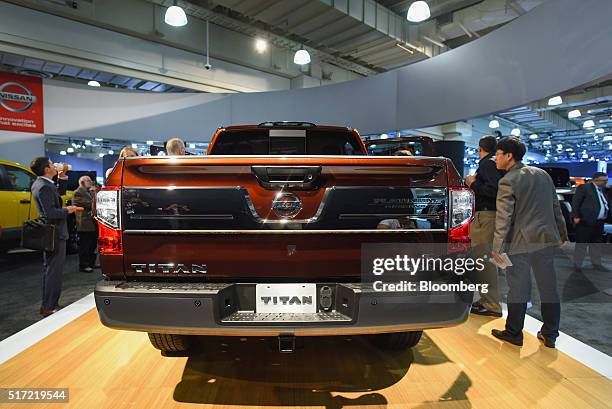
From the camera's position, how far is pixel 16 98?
7793 mm

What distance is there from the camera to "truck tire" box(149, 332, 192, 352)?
217 centimetres

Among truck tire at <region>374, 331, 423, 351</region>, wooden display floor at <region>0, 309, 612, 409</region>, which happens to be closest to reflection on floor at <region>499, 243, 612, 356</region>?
wooden display floor at <region>0, 309, 612, 409</region>

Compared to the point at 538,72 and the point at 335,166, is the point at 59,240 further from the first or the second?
the point at 538,72

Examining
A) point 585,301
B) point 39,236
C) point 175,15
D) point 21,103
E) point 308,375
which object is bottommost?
point 585,301

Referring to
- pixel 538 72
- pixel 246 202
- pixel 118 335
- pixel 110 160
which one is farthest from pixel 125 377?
pixel 110 160

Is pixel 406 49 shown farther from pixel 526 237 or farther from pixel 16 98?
pixel 16 98

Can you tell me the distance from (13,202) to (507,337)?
7010mm

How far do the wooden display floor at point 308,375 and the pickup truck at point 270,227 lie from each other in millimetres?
622

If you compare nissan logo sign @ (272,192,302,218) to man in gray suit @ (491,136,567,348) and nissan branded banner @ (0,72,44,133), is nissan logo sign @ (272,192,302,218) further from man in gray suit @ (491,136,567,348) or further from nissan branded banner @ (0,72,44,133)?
nissan branded banner @ (0,72,44,133)

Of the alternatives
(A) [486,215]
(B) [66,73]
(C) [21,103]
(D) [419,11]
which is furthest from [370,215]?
(B) [66,73]

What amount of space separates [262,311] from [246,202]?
497 mm

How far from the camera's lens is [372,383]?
2.09m

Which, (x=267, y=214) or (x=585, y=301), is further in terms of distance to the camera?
(x=585, y=301)

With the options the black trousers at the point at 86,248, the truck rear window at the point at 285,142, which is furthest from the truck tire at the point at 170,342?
the black trousers at the point at 86,248
